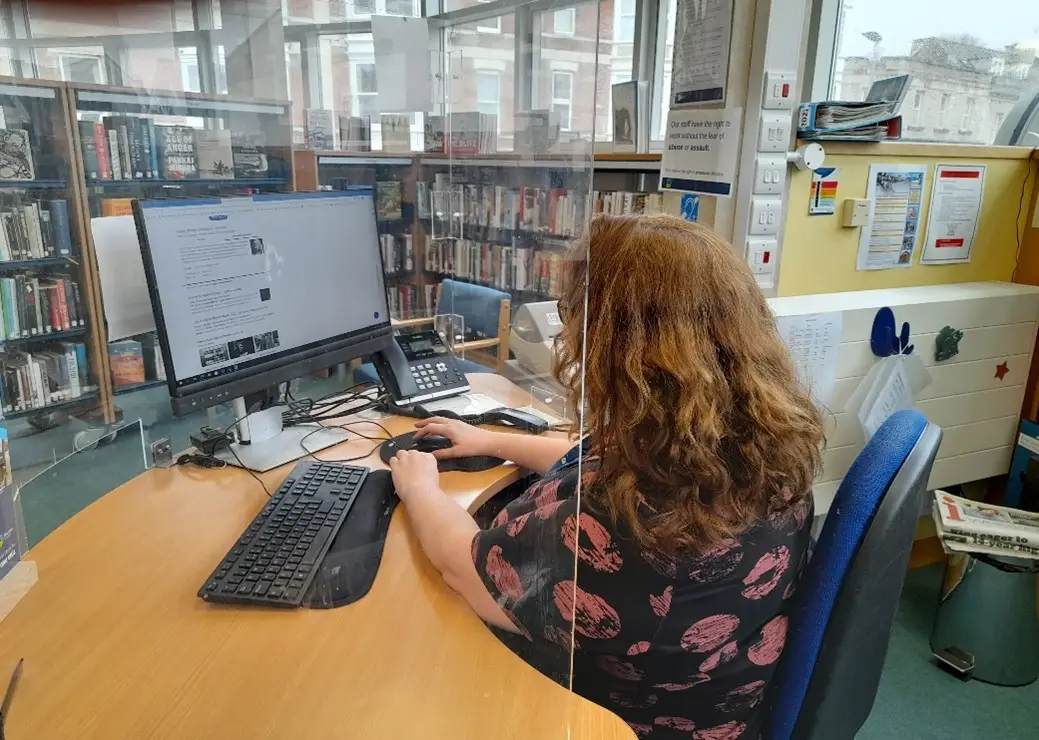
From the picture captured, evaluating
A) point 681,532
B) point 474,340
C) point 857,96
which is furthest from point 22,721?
point 857,96

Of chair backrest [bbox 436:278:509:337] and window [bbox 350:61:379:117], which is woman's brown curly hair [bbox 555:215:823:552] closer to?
chair backrest [bbox 436:278:509:337]

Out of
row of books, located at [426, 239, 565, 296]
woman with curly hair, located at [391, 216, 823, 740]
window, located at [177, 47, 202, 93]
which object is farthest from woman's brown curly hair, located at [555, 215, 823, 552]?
window, located at [177, 47, 202, 93]

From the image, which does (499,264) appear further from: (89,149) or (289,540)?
(89,149)

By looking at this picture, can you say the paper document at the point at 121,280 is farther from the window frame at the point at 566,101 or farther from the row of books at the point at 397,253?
the window frame at the point at 566,101

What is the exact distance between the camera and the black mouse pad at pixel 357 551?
0.87m

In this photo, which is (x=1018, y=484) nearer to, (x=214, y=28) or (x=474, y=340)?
(x=474, y=340)

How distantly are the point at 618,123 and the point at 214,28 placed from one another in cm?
162

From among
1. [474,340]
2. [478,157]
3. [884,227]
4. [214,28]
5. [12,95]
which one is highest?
[214,28]

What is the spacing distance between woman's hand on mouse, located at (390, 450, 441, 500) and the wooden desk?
0.40 feet

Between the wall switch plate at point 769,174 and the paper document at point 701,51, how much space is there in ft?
0.52

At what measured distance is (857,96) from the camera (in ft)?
8.44

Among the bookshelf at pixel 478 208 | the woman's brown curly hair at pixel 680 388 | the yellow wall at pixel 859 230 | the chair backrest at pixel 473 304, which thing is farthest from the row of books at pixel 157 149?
the woman's brown curly hair at pixel 680 388

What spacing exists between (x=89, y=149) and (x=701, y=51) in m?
2.42

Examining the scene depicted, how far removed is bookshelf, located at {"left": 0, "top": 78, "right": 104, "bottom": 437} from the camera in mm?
2727
